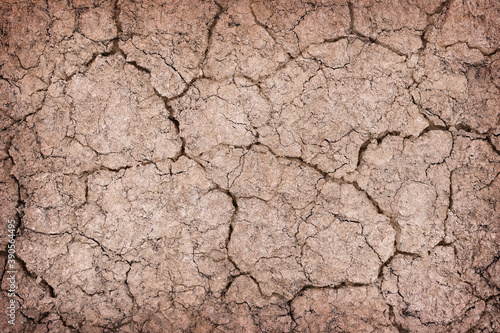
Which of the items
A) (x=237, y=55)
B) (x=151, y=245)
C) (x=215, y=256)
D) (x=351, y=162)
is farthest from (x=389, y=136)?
(x=151, y=245)

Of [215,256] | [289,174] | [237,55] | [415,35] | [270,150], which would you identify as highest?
[415,35]

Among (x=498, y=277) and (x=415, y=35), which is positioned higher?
(x=415, y=35)

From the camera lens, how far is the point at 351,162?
5.81 feet

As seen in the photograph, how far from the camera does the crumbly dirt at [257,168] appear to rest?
69.0 inches

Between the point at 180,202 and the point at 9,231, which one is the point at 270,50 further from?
the point at 9,231

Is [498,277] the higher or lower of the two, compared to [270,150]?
lower

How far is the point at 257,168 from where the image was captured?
69.9 inches

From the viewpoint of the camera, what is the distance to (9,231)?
1.78 metres

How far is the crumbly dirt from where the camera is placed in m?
1.75

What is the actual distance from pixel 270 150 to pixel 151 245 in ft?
2.72

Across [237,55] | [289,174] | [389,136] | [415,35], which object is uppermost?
[415,35]

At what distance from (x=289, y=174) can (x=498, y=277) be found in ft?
4.06

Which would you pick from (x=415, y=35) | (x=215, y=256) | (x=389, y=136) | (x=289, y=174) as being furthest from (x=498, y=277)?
(x=215, y=256)

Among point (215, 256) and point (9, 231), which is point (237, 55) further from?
point (9, 231)
